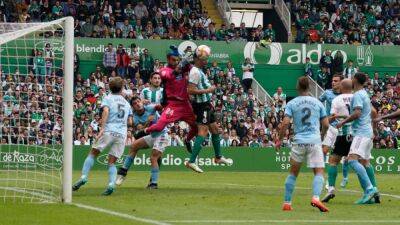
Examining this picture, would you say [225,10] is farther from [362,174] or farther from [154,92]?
[362,174]

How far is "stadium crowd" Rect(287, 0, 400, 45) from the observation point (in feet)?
155

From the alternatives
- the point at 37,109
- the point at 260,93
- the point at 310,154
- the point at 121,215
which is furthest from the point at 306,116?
the point at 260,93

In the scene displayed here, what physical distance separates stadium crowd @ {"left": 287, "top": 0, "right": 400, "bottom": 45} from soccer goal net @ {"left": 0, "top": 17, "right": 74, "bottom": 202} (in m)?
27.9

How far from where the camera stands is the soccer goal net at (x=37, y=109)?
16.4 meters

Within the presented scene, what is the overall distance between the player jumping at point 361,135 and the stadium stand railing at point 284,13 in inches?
1200

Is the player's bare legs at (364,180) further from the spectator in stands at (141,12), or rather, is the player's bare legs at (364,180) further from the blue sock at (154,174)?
the spectator in stands at (141,12)

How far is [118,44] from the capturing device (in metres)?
40.9

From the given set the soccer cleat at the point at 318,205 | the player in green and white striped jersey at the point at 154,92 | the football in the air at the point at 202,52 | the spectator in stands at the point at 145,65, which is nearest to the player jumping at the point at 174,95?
the football in the air at the point at 202,52

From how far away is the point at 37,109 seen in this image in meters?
19.6

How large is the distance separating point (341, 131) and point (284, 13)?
30045 millimetres

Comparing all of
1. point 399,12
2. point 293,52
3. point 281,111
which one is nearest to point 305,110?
point 281,111

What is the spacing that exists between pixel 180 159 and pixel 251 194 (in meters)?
15.6

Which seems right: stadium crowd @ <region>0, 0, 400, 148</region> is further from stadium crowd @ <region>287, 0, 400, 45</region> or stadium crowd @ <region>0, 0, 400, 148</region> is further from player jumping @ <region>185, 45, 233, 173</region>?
player jumping @ <region>185, 45, 233, 173</region>

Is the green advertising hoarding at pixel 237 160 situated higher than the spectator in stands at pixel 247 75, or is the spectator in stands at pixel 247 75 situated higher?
the spectator in stands at pixel 247 75
